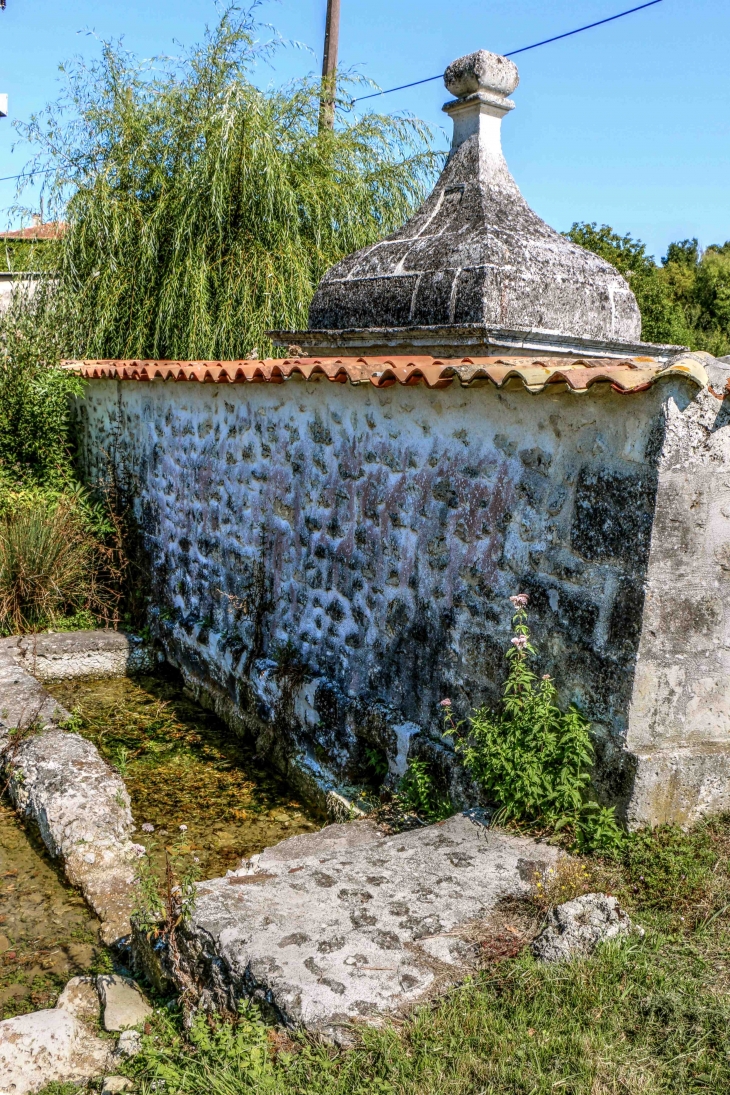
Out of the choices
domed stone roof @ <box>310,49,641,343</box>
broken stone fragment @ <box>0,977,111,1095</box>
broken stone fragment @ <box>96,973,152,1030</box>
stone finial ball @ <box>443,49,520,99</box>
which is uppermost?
stone finial ball @ <box>443,49,520,99</box>

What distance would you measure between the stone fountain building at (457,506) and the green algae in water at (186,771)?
23 cm

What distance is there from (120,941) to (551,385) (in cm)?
286

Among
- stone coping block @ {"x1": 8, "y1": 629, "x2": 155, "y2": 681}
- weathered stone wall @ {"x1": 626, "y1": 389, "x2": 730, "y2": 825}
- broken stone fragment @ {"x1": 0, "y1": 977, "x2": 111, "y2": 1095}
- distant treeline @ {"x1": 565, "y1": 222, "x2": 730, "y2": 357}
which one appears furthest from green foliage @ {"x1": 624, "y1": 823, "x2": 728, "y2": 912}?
distant treeline @ {"x1": 565, "y1": 222, "x2": 730, "y2": 357}

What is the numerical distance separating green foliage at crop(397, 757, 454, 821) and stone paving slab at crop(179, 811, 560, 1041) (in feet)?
1.71

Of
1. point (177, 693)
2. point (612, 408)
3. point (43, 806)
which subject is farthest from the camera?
point (177, 693)

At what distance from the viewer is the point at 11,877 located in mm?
4383

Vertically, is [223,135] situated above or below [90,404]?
above

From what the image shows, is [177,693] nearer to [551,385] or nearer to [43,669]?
[43,669]

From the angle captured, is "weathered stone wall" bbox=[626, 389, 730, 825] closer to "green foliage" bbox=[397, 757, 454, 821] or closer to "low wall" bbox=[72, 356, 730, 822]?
"low wall" bbox=[72, 356, 730, 822]

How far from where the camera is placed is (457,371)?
4.02m

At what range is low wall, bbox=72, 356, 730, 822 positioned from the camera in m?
3.46

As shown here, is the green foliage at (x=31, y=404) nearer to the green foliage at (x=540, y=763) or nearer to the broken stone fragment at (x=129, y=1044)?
the green foliage at (x=540, y=763)

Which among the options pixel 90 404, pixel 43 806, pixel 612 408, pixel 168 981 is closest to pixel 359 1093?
pixel 168 981

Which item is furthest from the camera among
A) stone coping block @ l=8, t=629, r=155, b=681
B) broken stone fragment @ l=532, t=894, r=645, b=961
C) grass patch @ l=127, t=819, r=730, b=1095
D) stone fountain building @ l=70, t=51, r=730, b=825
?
stone coping block @ l=8, t=629, r=155, b=681
